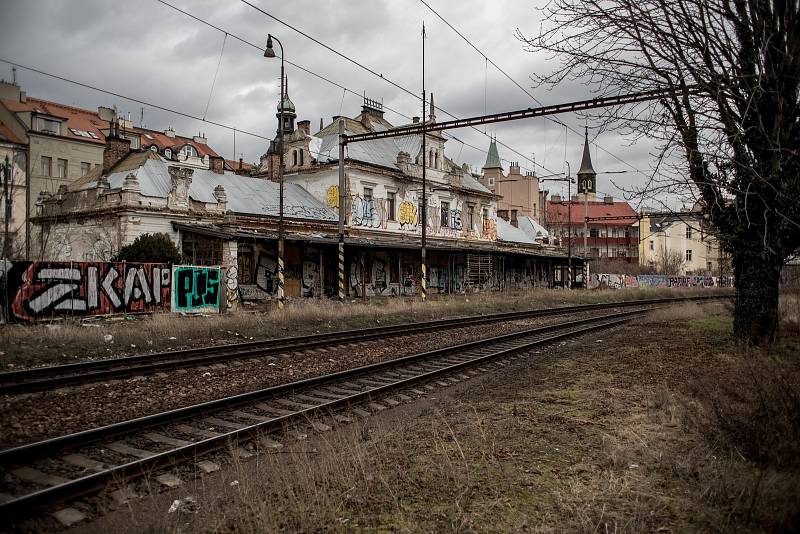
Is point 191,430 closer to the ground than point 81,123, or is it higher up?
closer to the ground

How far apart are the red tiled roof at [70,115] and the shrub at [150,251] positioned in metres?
34.0

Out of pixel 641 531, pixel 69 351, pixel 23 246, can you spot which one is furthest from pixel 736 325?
pixel 23 246

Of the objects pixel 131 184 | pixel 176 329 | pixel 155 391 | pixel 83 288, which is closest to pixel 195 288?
pixel 83 288

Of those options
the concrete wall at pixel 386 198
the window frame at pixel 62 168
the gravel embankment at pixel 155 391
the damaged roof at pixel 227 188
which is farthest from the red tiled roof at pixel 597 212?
the gravel embankment at pixel 155 391

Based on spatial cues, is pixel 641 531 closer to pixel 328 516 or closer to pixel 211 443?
pixel 328 516

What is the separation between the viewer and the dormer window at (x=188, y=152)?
56406 millimetres

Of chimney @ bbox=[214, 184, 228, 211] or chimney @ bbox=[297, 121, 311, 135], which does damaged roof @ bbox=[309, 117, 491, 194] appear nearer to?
chimney @ bbox=[297, 121, 311, 135]

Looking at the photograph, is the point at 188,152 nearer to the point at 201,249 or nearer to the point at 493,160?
the point at 201,249

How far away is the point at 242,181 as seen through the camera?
113ft

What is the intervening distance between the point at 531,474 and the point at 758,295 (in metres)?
9.86

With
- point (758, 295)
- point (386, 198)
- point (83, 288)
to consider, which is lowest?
point (758, 295)

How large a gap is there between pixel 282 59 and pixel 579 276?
51889 mm

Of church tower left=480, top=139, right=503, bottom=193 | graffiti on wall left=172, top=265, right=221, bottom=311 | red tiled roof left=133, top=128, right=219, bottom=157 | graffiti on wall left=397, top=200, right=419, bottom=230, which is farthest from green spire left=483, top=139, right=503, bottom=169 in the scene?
graffiti on wall left=172, top=265, right=221, bottom=311

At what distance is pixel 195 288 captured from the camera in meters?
22.6
